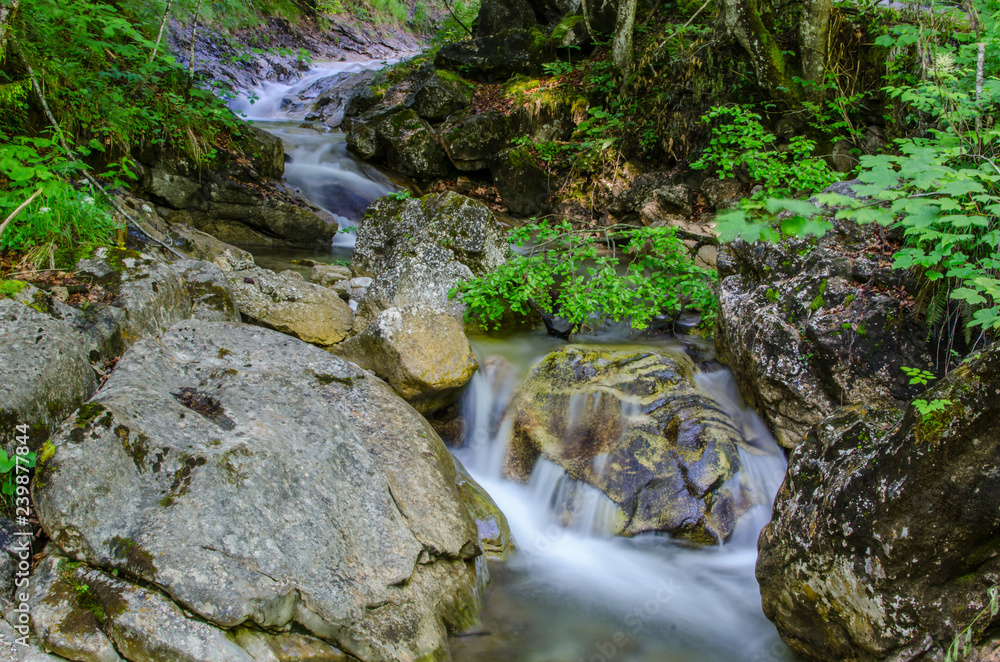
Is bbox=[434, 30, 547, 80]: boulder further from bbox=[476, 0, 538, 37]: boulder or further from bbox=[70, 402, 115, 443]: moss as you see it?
bbox=[70, 402, 115, 443]: moss

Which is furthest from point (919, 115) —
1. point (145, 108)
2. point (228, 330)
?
point (145, 108)

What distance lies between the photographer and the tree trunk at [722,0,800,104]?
8.91 metres

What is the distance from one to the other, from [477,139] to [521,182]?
143 cm

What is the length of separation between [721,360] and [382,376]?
3272mm

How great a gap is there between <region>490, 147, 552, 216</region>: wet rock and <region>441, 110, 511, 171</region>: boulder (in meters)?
0.40

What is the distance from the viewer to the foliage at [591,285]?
5.40 m

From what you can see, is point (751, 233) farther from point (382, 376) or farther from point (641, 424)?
point (382, 376)

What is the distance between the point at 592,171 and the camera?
11406 millimetres

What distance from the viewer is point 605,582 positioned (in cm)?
389

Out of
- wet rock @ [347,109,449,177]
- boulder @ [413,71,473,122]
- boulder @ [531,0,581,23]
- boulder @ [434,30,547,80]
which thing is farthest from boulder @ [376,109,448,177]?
boulder @ [531,0,581,23]

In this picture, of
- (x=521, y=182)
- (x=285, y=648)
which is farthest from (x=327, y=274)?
(x=521, y=182)

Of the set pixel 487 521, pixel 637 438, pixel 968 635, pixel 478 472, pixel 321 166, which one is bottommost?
pixel 478 472

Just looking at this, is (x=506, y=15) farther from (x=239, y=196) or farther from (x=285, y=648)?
(x=285, y=648)

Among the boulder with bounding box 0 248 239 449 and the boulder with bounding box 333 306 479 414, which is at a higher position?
the boulder with bounding box 0 248 239 449
